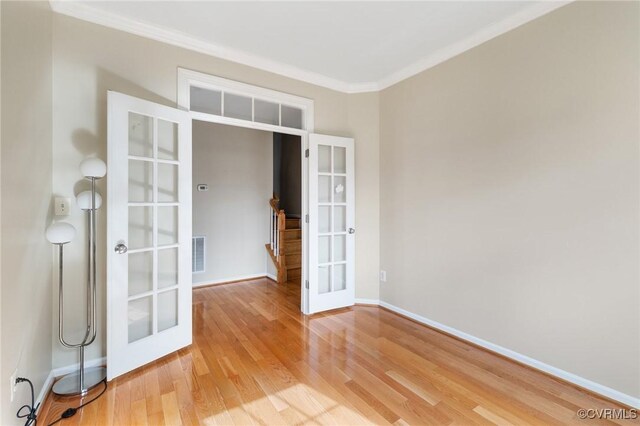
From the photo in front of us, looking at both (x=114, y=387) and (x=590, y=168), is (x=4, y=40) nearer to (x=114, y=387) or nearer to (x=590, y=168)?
(x=114, y=387)

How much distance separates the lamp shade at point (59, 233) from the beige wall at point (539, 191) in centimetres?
287

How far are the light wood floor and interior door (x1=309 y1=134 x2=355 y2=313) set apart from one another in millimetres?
591

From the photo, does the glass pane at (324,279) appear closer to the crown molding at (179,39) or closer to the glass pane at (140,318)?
the glass pane at (140,318)

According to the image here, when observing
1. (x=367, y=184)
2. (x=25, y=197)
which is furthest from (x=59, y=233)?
(x=367, y=184)

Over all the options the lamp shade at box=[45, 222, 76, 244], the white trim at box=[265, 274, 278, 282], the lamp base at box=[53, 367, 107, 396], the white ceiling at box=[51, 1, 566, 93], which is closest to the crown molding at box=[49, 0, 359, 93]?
the white ceiling at box=[51, 1, 566, 93]

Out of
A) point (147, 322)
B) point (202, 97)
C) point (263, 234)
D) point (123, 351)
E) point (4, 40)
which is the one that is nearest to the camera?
point (4, 40)

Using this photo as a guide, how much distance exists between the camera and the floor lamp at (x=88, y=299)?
1850mm

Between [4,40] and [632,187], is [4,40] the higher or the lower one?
the higher one

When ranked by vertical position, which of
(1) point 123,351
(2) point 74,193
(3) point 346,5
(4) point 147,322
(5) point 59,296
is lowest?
(1) point 123,351

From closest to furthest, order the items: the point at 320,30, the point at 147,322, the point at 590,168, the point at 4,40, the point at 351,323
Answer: the point at 4,40, the point at 590,168, the point at 147,322, the point at 320,30, the point at 351,323

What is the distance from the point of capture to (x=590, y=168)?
188 cm

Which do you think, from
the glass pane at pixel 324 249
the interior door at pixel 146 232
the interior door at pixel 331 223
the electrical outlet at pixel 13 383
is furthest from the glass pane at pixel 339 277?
the electrical outlet at pixel 13 383

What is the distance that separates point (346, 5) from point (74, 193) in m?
2.39

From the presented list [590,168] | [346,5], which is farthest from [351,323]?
[346,5]
